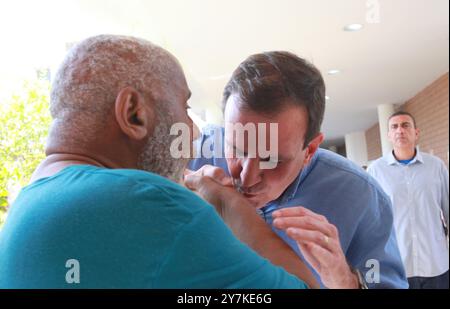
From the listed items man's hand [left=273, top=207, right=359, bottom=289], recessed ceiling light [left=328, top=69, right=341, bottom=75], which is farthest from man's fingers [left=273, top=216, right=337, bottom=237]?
recessed ceiling light [left=328, top=69, right=341, bottom=75]

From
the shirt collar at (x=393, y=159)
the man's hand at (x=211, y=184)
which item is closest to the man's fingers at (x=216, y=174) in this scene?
the man's hand at (x=211, y=184)

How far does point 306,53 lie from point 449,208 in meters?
0.27

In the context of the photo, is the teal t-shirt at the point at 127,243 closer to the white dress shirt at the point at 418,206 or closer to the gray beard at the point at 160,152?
the gray beard at the point at 160,152

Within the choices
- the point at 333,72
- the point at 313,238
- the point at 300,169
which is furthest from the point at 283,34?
the point at 313,238

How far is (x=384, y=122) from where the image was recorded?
53cm

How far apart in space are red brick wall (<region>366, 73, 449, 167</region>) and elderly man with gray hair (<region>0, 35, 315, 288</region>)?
216 millimetres

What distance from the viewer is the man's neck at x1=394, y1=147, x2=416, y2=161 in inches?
18.4

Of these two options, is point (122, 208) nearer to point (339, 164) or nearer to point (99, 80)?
point (99, 80)

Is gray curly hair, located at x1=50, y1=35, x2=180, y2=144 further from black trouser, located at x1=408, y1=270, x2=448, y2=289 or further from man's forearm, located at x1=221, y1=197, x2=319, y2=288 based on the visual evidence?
black trouser, located at x1=408, y1=270, x2=448, y2=289

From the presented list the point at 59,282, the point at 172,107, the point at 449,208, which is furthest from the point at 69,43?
the point at 449,208

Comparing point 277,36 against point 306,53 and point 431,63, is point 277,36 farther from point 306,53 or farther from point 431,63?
point 431,63

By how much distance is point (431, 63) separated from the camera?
62cm

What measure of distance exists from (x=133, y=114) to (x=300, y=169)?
217 mm

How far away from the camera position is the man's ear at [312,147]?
0.48 m
